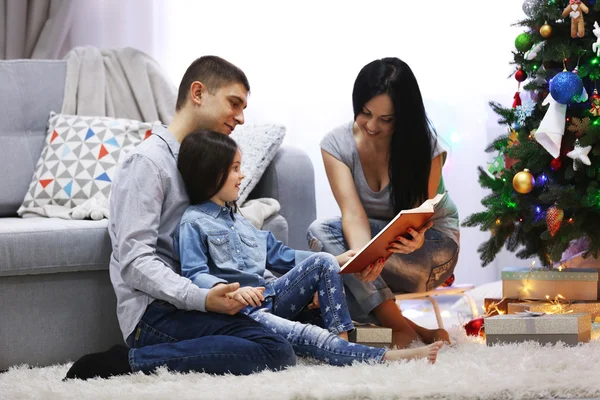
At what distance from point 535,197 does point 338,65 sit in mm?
1306

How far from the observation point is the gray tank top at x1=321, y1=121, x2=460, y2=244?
2.45m

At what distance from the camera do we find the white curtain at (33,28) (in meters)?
3.80

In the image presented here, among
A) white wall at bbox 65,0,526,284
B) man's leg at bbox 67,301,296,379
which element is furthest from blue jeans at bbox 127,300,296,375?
white wall at bbox 65,0,526,284

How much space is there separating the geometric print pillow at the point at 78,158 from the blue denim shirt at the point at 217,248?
691 millimetres

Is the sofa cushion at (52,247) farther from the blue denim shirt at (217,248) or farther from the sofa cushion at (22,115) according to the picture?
the sofa cushion at (22,115)

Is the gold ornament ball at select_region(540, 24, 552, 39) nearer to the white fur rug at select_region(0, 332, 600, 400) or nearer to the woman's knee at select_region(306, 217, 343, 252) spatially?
the woman's knee at select_region(306, 217, 343, 252)

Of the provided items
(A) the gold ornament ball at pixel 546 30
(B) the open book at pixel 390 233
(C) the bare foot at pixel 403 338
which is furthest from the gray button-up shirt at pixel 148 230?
(A) the gold ornament ball at pixel 546 30

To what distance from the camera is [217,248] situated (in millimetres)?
2047

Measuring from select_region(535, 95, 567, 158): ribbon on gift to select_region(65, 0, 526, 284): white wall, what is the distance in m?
1.02

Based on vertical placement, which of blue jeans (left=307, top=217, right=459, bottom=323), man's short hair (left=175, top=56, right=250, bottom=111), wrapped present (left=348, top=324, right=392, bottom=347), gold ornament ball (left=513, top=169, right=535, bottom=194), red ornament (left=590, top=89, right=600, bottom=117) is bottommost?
wrapped present (left=348, top=324, right=392, bottom=347)

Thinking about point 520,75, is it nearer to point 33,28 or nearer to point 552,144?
point 552,144

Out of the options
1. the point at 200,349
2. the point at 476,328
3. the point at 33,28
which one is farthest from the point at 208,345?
the point at 33,28

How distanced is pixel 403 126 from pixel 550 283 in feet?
2.39

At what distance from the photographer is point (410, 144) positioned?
2.36 metres
